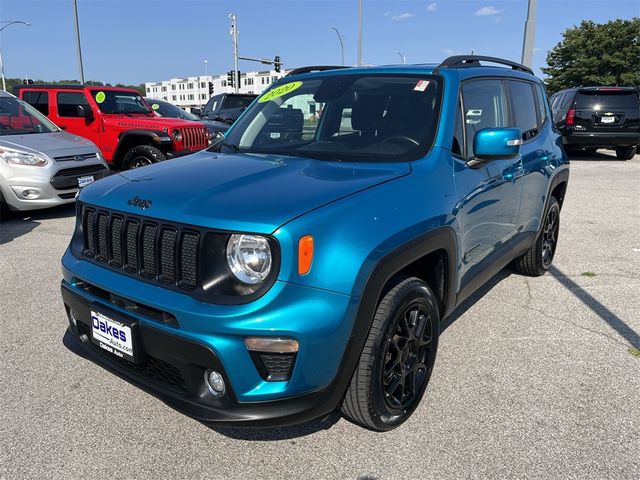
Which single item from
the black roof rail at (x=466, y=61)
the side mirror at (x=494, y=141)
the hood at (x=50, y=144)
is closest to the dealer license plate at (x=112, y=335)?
the side mirror at (x=494, y=141)

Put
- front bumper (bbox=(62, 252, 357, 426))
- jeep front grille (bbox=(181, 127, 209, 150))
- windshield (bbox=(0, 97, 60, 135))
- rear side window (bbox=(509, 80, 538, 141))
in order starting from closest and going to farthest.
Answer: front bumper (bbox=(62, 252, 357, 426))
rear side window (bbox=(509, 80, 538, 141))
windshield (bbox=(0, 97, 60, 135))
jeep front grille (bbox=(181, 127, 209, 150))

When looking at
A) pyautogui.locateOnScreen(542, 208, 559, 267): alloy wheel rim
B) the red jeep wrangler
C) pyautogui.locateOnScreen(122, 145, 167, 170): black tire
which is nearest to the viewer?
pyautogui.locateOnScreen(542, 208, 559, 267): alloy wheel rim

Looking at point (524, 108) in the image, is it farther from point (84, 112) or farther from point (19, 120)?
point (84, 112)

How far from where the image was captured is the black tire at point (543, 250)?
464 cm

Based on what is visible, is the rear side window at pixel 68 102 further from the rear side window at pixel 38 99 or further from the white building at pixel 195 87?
the white building at pixel 195 87

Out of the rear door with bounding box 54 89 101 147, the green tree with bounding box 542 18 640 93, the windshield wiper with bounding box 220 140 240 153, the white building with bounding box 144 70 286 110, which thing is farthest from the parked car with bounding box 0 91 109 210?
the white building with bounding box 144 70 286 110

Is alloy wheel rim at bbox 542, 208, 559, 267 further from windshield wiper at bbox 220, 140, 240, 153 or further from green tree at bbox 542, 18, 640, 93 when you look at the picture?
green tree at bbox 542, 18, 640, 93

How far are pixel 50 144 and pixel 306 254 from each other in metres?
6.38

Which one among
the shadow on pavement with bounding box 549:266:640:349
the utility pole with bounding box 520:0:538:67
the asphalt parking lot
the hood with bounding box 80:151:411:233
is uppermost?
the utility pole with bounding box 520:0:538:67

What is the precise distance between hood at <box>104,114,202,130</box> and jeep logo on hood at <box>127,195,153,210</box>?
6710 mm

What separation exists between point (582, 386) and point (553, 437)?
61 cm

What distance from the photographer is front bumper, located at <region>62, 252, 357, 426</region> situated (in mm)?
1939

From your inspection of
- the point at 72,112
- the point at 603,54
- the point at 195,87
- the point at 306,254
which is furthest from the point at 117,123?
the point at 195,87

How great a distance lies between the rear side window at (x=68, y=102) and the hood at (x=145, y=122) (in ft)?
2.47
